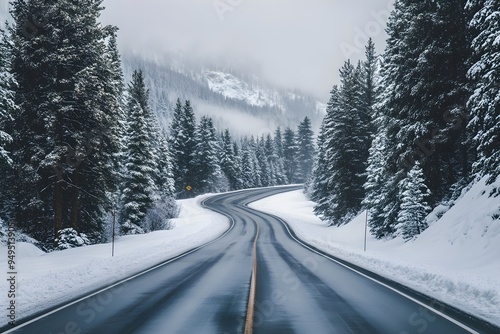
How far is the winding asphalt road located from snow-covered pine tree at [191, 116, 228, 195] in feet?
190

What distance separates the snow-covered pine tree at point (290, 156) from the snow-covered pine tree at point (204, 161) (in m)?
40.9

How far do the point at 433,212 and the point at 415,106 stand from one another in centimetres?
618

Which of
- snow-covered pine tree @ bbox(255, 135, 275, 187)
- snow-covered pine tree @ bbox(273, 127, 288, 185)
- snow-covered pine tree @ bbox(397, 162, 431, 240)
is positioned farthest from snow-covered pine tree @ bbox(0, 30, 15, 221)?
snow-covered pine tree @ bbox(273, 127, 288, 185)

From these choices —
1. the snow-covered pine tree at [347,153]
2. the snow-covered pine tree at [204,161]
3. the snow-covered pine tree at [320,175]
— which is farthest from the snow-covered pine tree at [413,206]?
the snow-covered pine tree at [204,161]

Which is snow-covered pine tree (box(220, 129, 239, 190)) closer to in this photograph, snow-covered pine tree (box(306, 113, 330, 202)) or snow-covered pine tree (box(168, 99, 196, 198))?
snow-covered pine tree (box(168, 99, 196, 198))

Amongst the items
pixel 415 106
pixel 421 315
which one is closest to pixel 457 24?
pixel 415 106

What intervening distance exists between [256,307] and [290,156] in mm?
110660

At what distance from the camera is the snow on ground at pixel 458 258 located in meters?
9.51

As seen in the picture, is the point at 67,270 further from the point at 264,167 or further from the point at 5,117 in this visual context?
the point at 264,167

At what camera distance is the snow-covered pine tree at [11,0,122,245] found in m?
19.2

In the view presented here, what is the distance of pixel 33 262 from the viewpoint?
1423 centimetres

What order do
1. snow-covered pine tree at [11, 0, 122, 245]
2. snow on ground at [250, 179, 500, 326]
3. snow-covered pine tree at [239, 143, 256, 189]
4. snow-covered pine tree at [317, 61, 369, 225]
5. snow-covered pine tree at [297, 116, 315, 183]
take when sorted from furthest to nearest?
snow-covered pine tree at [297, 116, 315, 183], snow-covered pine tree at [239, 143, 256, 189], snow-covered pine tree at [317, 61, 369, 225], snow-covered pine tree at [11, 0, 122, 245], snow on ground at [250, 179, 500, 326]

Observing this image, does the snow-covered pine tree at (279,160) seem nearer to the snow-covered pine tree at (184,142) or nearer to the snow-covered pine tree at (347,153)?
the snow-covered pine tree at (184,142)

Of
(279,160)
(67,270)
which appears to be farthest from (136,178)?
(279,160)
